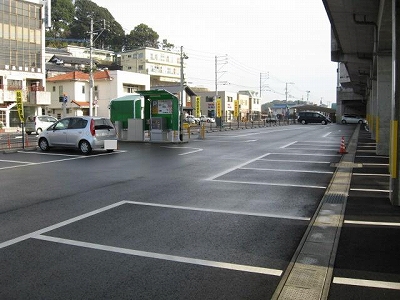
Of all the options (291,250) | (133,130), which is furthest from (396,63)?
(133,130)

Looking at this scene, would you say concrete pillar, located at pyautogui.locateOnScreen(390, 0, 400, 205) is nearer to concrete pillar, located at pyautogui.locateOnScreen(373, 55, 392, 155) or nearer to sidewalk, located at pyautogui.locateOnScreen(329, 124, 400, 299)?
sidewalk, located at pyautogui.locateOnScreen(329, 124, 400, 299)

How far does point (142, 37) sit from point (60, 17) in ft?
70.4

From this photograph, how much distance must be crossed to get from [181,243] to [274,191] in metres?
4.59

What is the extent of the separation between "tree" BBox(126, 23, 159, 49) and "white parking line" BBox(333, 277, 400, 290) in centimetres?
10772

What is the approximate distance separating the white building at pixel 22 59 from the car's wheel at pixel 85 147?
32.7 m

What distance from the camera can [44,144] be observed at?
1980 cm

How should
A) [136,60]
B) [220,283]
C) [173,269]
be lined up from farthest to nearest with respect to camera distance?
[136,60], [173,269], [220,283]

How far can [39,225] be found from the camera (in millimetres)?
6957

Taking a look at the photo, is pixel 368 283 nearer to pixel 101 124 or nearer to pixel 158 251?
pixel 158 251

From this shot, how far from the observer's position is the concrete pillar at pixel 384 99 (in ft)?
58.3

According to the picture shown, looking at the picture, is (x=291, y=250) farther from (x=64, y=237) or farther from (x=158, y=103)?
(x=158, y=103)

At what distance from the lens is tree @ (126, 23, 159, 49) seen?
10775 cm

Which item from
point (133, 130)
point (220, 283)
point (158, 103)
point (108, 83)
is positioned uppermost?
point (108, 83)

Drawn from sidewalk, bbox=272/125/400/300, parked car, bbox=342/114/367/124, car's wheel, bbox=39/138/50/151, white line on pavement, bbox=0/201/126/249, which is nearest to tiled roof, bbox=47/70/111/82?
parked car, bbox=342/114/367/124
